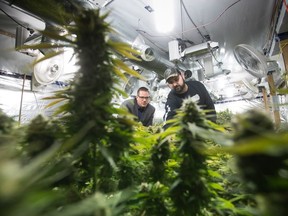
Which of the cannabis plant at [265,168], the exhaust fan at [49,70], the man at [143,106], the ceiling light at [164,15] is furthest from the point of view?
the man at [143,106]

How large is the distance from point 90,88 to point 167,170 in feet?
1.05

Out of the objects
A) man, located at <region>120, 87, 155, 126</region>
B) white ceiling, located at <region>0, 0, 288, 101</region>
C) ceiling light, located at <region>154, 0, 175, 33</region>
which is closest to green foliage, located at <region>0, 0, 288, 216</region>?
white ceiling, located at <region>0, 0, 288, 101</region>

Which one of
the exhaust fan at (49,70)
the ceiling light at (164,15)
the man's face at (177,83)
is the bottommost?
the man's face at (177,83)

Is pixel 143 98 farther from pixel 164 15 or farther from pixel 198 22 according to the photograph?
pixel 198 22

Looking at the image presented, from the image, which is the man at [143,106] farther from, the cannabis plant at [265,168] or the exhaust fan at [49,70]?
the cannabis plant at [265,168]

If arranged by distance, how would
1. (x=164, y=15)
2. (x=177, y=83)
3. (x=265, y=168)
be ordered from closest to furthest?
(x=265, y=168) < (x=177, y=83) < (x=164, y=15)

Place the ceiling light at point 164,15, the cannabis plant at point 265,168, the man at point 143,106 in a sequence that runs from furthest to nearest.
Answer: the man at point 143,106
the ceiling light at point 164,15
the cannabis plant at point 265,168

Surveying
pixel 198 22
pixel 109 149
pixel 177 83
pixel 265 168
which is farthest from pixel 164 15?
pixel 265 168

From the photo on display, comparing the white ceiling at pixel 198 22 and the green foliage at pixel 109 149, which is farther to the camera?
the white ceiling at pixel 198 22

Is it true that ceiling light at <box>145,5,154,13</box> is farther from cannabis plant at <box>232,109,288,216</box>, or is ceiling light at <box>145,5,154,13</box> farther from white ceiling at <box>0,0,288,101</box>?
cannabis plant at <box>232,109,288,216</box>

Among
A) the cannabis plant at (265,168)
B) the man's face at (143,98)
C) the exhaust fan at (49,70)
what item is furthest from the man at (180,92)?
the cannabis plant at (265,168)

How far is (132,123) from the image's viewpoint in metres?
0.44

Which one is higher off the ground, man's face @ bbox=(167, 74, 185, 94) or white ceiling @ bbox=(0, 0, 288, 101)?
white ceiling @ bbox=(0, 0, 288, 101)

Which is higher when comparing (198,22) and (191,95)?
(198,22)
